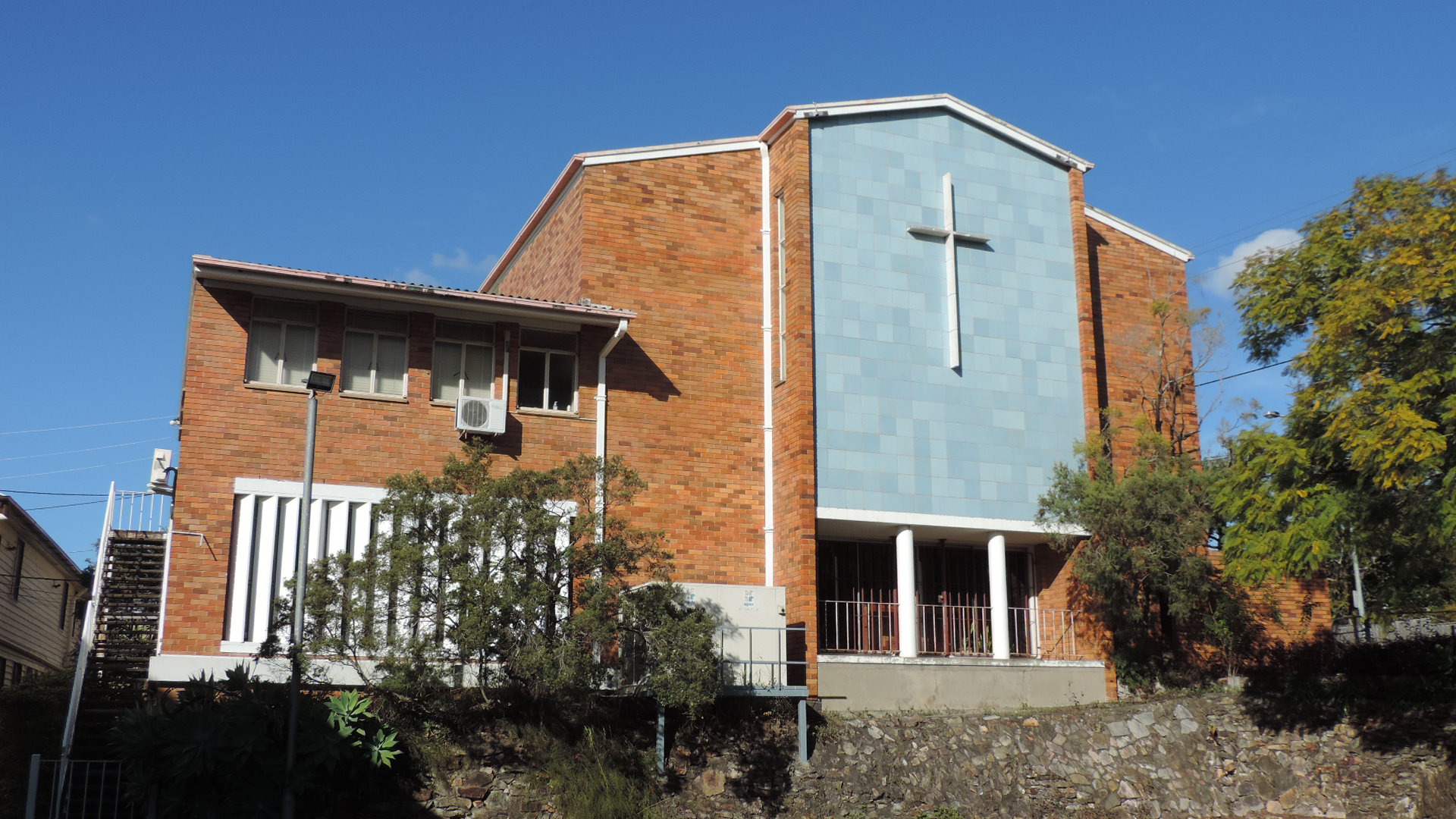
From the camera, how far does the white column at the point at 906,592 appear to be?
22297 millimetres

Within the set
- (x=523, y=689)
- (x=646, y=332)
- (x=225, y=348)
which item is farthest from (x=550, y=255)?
(x=523, y=689)

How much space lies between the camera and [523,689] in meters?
17.9

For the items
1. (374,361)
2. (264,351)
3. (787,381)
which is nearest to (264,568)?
(264,351)

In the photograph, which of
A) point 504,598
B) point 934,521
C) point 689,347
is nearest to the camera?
point 504,598

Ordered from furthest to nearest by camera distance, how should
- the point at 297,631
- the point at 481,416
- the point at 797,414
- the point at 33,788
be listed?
1. the point at 797,414
2. the point at 481,416
3. the point at 33,788
4. the point at 297,631

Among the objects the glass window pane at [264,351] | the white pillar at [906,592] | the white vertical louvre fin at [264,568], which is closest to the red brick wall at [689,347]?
the white pillar at [906,592]

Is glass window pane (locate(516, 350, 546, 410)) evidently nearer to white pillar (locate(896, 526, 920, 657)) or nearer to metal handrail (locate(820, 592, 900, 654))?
metal handrail (locate(820, 592, 900, 654))

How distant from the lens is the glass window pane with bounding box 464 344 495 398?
21266mm

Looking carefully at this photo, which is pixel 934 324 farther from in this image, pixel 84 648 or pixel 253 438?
pixel 84 648

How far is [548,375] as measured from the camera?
21.9m

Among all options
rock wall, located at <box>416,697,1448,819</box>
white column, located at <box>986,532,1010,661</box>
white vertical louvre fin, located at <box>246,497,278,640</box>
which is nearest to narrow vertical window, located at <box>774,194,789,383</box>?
white column, located at <box>986,532,1010,661</box>

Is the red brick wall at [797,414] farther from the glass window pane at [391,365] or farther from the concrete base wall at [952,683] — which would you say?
the glass window pane at [391,365]

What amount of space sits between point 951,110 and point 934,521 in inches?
327

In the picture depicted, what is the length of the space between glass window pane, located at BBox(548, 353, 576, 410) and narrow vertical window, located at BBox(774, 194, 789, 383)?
3.81 m
